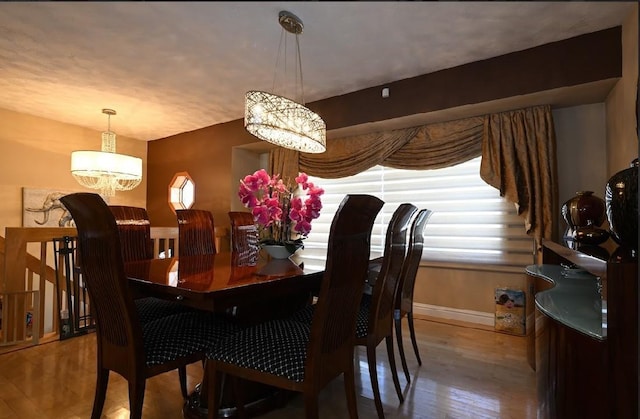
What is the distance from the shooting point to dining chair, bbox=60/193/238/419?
4.02 ft

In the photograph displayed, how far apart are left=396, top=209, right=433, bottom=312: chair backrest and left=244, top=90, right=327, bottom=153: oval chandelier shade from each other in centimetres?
93

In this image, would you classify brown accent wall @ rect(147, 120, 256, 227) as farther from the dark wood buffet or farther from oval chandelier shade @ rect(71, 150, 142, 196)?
the dark wood buffet

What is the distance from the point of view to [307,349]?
119 cm

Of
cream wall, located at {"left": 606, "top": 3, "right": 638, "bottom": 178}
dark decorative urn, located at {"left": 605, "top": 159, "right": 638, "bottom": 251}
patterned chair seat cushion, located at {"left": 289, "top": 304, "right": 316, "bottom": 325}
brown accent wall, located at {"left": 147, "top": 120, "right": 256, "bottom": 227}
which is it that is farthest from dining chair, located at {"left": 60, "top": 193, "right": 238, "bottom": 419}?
brown accent wall, located at {"left": 147, "top": 120, "right": 256, "bottom": 227}

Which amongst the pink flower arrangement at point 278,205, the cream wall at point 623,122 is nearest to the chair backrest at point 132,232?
the pink flower arrangement at point 278,205

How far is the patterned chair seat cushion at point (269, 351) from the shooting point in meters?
1.20

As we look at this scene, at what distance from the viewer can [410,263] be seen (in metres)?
2.16

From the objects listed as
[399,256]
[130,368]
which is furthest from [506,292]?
[130,368]

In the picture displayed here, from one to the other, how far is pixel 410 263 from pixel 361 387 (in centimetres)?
81

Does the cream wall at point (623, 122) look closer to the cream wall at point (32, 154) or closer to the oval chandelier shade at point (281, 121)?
the oval chandelier shade at point (281, 121)

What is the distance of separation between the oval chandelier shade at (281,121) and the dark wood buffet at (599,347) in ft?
5.43

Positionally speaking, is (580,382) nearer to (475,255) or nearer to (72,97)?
(475,255)

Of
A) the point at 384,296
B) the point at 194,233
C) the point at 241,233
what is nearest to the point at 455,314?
the point at 384,296

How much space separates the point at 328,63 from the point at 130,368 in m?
2.48
